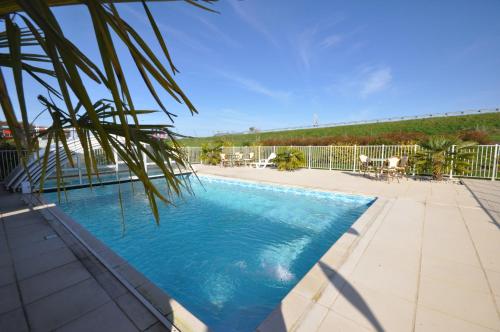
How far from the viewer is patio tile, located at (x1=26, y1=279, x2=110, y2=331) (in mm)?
1669

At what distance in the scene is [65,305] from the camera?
1830mm

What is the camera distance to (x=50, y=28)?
0.49 meters

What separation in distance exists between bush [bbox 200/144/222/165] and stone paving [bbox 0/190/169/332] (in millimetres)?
10694

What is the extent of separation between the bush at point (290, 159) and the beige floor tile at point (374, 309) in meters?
8.53

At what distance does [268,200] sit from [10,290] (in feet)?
16.7

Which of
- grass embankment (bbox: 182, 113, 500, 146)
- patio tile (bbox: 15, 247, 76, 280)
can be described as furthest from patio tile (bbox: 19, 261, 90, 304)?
grass embankment (bbox: 182, 113, 500, 146)

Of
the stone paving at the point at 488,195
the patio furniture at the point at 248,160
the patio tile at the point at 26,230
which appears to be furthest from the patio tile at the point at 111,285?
the patio furniture at the point at 248,160

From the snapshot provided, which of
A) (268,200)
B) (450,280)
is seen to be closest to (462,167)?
(268,200)

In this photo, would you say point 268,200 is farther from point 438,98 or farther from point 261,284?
point 438,98

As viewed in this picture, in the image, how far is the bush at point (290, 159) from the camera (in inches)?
410

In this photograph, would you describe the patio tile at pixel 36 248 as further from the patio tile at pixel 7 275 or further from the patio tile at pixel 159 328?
the patio tile at pixel 159 328

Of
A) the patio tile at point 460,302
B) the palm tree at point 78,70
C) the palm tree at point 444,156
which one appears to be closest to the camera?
the palm tree at point 78,70

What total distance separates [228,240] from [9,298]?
9.07 feet

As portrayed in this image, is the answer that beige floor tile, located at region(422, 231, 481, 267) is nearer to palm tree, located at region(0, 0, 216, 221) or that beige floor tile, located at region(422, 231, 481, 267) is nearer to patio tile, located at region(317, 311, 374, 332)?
patio tile, located at region(317, 311, 374, 332)
